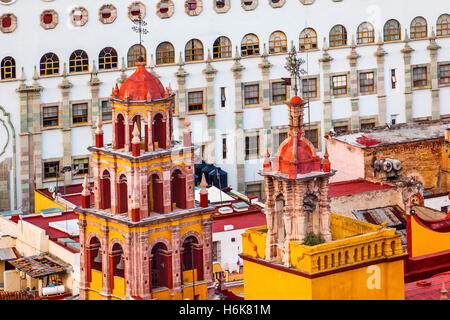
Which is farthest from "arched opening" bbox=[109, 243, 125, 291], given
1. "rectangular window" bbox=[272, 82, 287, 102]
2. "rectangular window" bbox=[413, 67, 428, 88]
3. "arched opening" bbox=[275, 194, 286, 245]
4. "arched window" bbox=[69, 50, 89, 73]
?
"rectangular window" bbox=[413, 67, 428, 88]

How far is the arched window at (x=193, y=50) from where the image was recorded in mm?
148875

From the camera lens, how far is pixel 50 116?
14475cm

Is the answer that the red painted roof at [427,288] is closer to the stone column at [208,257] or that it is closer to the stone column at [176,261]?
the stone column at [208,257]

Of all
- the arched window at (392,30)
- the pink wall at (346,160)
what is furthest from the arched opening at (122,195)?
the arched window at (392,30)

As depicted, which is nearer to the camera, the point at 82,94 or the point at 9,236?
the point at 9,236

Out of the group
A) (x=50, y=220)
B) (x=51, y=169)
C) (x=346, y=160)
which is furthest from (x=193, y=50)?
(x=50, y=220)

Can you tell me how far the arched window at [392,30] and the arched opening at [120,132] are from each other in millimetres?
61913

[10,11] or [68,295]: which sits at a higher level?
[10,11]

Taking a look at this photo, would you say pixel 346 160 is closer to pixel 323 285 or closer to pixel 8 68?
pixel 8 68

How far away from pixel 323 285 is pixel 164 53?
199 ft

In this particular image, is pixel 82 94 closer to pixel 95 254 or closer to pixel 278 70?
pixel 278 70

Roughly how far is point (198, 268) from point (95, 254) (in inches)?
228

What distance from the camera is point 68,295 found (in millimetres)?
112250
